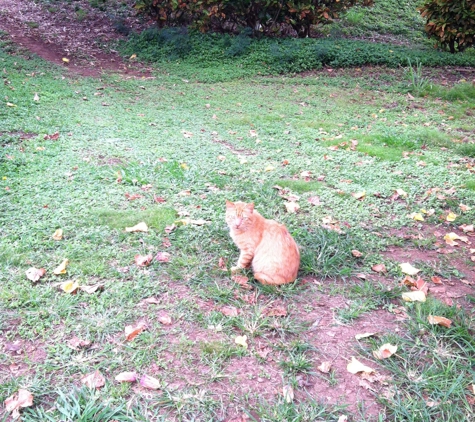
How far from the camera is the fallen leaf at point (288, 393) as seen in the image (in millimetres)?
2232

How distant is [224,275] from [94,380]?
118 centimetres

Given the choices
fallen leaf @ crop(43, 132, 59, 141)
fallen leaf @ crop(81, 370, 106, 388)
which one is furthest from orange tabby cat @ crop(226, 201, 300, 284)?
fallen leaf @ crop(43, 132, 59, 141)

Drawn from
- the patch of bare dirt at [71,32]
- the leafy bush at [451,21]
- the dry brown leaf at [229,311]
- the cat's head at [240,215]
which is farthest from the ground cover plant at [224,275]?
the leafy bush at [451,21]

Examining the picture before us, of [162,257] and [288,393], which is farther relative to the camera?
[162,257]

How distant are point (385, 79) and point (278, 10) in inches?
130

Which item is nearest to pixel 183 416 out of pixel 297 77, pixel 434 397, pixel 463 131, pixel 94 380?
pixel 94 380

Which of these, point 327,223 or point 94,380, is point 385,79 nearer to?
point 327,223

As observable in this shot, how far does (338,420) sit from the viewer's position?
84.4 inches

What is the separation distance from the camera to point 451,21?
1082cm

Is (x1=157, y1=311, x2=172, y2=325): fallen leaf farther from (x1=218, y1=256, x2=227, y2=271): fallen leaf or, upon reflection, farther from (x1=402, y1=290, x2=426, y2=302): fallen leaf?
(x1=402, y1=290, x2=426, y2=302): fallen leaf

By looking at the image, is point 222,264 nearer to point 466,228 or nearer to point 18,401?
point 18,401

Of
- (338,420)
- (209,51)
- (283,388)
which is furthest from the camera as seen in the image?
(209,51)

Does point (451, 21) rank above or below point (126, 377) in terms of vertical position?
Result: above

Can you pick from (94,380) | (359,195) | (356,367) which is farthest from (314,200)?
(94,380)
